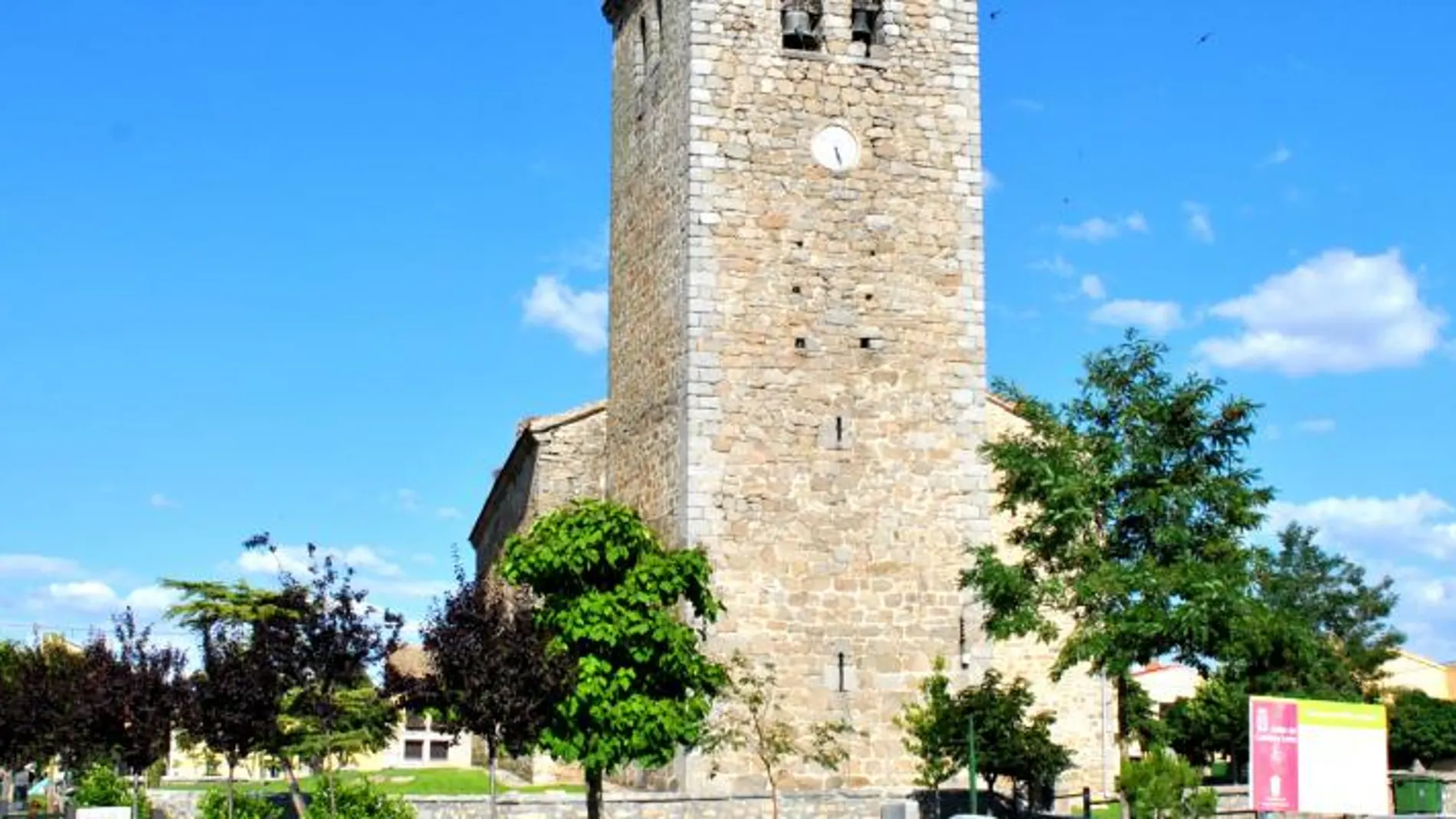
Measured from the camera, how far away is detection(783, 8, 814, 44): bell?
83.9 ft

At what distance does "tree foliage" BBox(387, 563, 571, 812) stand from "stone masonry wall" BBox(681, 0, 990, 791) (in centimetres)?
326

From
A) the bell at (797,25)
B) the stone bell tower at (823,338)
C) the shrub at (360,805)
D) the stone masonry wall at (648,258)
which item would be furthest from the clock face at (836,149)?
the shrub at (360,805)

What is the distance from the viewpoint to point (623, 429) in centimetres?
2741

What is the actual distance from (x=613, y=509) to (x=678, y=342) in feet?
11.3

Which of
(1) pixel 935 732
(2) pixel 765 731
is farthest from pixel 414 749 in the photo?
(1) pixel 935 732

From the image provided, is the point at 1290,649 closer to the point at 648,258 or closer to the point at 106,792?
the point at 648,258

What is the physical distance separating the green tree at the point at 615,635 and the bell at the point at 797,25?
26.2 ft

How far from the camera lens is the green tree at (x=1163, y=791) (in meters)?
18.7

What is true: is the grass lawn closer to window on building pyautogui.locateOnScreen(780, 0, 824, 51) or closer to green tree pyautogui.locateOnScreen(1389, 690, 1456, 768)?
window on building pyautogui.locateOnScreen(780, 0, 824, 51)

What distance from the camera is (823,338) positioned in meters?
24.9

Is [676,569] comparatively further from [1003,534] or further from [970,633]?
[1003,534]

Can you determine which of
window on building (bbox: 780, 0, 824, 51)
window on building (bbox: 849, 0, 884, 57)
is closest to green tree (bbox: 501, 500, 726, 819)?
window on building (bbox: 780, 0, 824, 51)

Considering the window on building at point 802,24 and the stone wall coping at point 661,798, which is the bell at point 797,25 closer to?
the window on building at point 802,24

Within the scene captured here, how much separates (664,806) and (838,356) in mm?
7019
